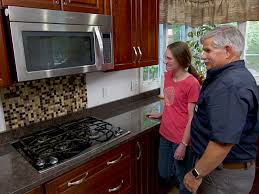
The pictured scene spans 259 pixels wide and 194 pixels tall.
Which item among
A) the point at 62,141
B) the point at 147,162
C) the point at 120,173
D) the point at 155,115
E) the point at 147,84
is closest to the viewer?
the point at 62,141

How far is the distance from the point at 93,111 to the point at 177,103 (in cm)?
84

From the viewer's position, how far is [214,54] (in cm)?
109

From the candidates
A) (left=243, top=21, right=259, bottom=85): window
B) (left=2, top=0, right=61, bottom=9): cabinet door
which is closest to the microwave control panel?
(left=2, top=0, right=61, bottom=9): cabinet door

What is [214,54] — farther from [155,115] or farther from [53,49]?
[155,115]

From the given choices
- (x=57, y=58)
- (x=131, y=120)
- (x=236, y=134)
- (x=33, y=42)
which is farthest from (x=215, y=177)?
(x=33, y=42)

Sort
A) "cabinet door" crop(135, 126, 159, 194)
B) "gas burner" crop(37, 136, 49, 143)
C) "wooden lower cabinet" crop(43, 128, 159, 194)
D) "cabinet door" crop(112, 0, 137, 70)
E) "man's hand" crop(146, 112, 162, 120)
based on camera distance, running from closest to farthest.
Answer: "wooden lower cabinet" crop(43, 128, 159, 194), "gas burner" crop(37, 136, 49, 143), "cabinet door" crop(112, 0, 137, 70), "cabinet door" crop(135, 126, 159, 194), "man's hand" crop(146, 112, 162, 120)

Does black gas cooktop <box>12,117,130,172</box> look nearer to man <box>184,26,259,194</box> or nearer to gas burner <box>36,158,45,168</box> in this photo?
gas burner <box>36,158,45,168</box>

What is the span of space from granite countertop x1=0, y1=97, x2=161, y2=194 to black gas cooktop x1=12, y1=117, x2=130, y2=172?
0.12 ft

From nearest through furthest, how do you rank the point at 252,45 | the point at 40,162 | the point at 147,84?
1. the point at 40,162
2. the point at 252,45
3. the point at 147,84

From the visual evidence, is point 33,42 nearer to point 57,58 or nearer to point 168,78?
point 57,58

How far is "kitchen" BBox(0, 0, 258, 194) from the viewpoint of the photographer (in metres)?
1.17

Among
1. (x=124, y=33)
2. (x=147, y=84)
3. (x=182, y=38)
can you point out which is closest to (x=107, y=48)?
(x=124, y=33)

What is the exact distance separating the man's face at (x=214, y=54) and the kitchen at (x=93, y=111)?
0.74 m

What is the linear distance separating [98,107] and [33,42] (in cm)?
104
